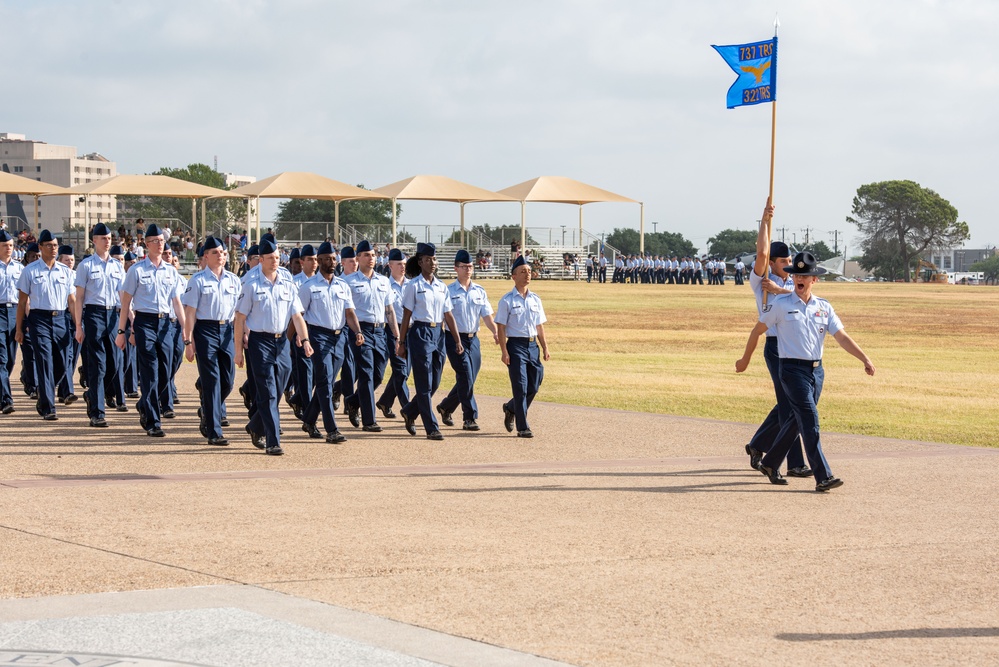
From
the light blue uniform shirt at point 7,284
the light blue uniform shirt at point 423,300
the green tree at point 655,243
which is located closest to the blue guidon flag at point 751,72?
the light blue uniform shirt at point 423,300

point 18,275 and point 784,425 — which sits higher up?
point 18,275

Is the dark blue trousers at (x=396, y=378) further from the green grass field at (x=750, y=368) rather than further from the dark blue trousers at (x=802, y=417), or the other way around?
the dark blue trousers at (x=802, y=417)

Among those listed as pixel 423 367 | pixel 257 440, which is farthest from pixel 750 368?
pixel 257 440

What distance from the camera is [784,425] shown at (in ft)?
35.0

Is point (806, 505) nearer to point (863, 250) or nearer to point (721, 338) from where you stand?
point (721, 338)

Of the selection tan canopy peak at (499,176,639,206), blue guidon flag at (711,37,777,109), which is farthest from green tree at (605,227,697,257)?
blue guidon flag at (711,37,777,109)

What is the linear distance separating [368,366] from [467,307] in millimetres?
1207

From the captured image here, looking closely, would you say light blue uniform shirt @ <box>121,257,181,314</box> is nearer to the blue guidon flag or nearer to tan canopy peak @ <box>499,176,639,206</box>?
the blue guidon flag

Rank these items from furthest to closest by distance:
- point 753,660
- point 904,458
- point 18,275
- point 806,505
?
point 18,275
point 904,458
point 806,505
point 753,660

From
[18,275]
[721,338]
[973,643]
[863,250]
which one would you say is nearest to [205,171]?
[863,250]

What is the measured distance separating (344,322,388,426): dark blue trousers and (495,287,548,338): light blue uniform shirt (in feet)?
4.63

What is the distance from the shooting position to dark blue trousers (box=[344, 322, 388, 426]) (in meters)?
13.8

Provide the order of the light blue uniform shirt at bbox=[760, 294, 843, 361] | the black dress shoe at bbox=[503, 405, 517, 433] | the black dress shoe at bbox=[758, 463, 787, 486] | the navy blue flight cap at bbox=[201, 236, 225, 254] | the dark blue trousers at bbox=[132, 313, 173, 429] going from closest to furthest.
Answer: the light blue uniform shirt at bbox=[760, 294, 843, 361] → the black dress shoe at bbox=[758, 463, 787, 486] → the navy blue flight cap at bbox=[201, 236, 225, 254] → the dark blue trousers at bbox=[132, 313, 173, 429] → the black dress shoe at bbox=[503, 405, 517, 433]

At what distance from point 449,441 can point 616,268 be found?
5531 centimetres
